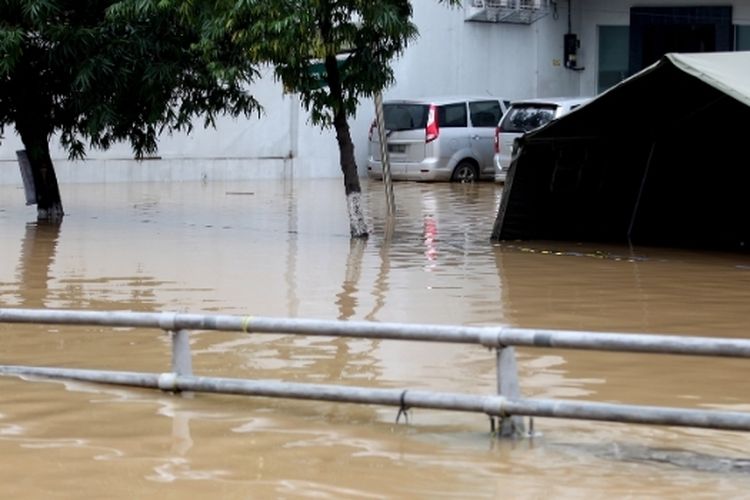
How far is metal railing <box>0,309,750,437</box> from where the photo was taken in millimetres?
6699

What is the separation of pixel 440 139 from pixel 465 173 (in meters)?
0.94

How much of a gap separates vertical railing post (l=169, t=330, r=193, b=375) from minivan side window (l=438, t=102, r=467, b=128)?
21.8 meters

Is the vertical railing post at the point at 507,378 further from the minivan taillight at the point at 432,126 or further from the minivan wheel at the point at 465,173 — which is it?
the minivan wheel at the point at 465,173

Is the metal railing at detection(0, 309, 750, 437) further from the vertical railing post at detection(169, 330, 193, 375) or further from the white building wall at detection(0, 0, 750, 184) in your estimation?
the white building wall at detection(0, 0, 750, 184)

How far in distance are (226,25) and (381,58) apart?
1822 millimetres

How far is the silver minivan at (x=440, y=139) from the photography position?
97.3 feet

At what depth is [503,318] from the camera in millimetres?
11273

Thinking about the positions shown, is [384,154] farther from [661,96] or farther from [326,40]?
[661,96]

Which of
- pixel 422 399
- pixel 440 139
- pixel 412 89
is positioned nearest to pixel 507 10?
pixel 412 89

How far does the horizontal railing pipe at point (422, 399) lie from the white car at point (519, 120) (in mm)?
19191

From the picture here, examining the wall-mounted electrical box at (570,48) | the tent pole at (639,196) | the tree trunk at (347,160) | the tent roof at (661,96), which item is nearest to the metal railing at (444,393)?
the tent roof at (661,96)

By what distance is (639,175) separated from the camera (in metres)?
17.9

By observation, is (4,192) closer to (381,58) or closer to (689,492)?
(381,58)

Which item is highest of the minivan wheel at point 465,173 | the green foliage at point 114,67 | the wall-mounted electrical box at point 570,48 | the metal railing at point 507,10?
the metal railing at point 507,10
